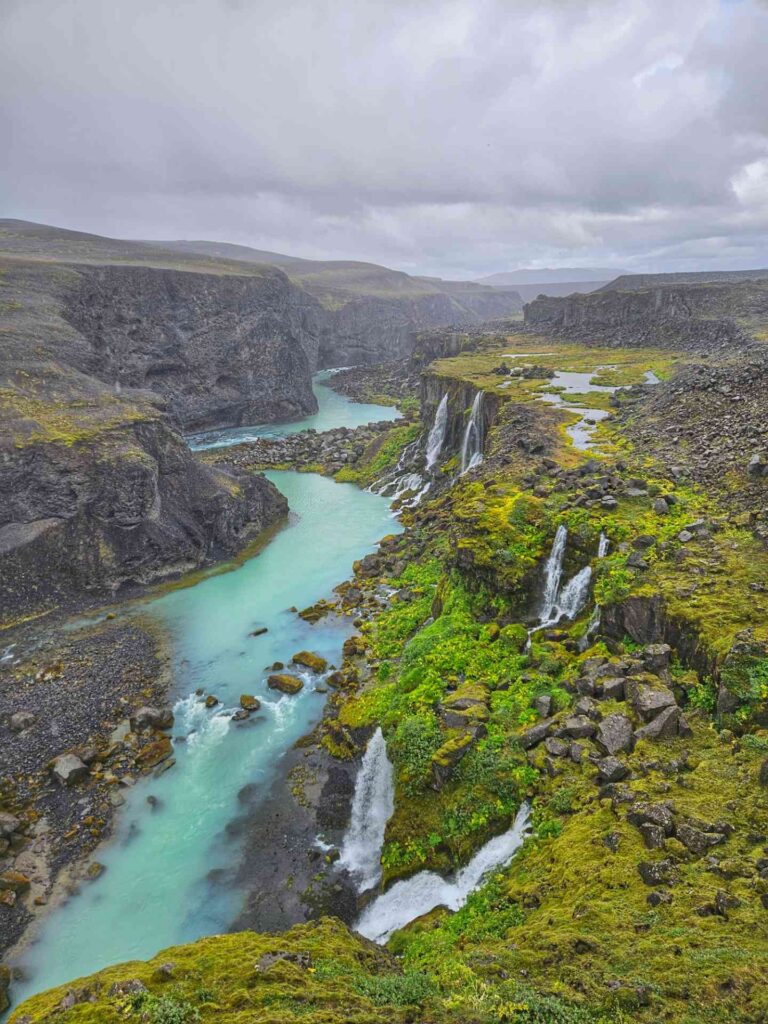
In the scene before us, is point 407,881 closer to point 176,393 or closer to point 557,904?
point 557,904

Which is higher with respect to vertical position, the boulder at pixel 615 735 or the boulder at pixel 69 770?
the boulder at pixel 615 735

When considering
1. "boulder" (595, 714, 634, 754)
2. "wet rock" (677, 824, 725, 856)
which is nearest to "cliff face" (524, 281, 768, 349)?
"boulder" (595, 714, 634, 754)

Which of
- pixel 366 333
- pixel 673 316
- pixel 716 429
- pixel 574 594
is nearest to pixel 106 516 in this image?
pixel 574 594

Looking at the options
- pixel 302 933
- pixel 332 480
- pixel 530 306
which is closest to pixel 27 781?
pixel 302 933

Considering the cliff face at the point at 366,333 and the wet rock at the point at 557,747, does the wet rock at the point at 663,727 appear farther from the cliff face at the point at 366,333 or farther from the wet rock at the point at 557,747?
the cliff face at the point at 366,333

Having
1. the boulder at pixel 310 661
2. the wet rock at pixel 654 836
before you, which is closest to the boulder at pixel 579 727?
the wet rock at pixel 654 836

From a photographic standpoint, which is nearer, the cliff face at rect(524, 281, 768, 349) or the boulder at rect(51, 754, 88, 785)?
the boulder at rect(51, 754, 88, 785)

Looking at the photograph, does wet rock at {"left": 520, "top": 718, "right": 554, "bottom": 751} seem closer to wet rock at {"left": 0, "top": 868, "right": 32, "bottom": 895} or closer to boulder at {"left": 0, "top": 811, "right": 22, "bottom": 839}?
wet rock at {"left": 0, "top": 868, "right": 32, "bottom": 895}
